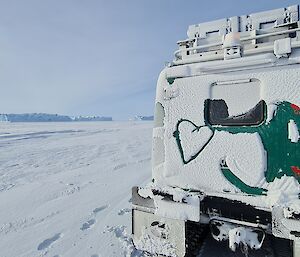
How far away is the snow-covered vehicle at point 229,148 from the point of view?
2256 mm

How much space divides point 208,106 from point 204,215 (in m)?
1.07

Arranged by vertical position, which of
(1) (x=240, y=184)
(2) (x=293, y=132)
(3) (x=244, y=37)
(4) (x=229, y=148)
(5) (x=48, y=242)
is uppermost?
(3) (x=244, y=37)

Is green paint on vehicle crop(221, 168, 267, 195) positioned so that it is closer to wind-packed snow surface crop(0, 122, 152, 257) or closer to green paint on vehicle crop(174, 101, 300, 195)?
green paint on vehicle crop(174, 101, 300, 195)

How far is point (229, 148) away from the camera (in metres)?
2.51

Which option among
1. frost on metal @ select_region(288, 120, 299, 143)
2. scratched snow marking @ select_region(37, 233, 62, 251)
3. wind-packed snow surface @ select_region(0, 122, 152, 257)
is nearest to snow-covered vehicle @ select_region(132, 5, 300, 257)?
frost on metal @ select_region(288, 120, 299, 143)

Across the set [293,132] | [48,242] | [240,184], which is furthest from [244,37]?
[48,242]

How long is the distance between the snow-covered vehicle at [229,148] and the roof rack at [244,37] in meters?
0.01

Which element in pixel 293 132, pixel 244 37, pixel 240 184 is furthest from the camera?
pixel 244 37

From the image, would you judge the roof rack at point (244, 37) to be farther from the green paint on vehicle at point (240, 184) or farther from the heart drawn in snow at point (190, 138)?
the green paint on vehicle at point (240, 184)

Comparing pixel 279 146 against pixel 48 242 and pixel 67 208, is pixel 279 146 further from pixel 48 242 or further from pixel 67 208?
pixel 67 208

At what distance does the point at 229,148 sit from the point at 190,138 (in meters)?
0.41

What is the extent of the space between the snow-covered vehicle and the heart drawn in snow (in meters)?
0.01

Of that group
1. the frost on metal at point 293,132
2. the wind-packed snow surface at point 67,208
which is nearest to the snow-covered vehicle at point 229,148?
the frost on metal at point 293,132

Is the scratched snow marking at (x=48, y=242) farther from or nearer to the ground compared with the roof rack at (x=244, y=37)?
nearer to the ground
